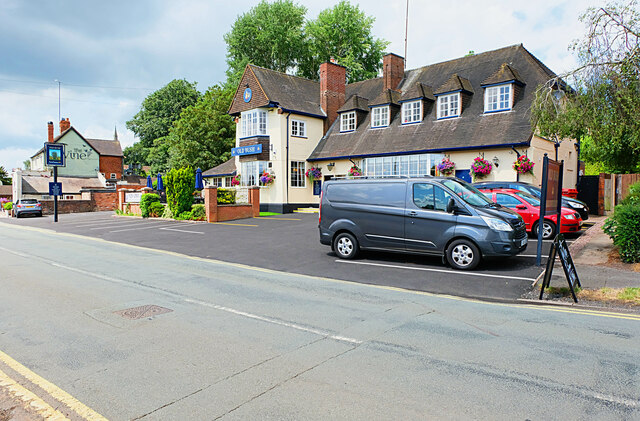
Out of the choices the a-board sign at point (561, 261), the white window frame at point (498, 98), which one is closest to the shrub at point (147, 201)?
the white window frame at point (498, 98)

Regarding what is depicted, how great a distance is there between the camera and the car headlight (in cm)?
946

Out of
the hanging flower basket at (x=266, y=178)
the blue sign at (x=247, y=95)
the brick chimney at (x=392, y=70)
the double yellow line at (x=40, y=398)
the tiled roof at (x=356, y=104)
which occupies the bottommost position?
the double yellow line at (x=40, y=398)

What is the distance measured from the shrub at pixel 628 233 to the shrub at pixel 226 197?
1884 centimetres

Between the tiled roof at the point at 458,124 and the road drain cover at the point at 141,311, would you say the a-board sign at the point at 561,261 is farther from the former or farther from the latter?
the tiled roof at the point at 458,124

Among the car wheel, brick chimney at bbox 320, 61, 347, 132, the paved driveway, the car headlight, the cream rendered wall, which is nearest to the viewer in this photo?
the paved driveway

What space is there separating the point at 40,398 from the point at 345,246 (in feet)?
27.8

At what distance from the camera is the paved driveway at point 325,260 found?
852 centimetres

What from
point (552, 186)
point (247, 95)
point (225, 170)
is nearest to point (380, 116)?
point (247, 95)

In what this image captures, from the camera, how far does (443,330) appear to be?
18.3ft

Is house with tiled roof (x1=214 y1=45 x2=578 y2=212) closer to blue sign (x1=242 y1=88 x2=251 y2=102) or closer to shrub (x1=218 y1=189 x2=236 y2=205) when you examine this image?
blue sign (x1=242 y1=88 x2=251 y2=102)

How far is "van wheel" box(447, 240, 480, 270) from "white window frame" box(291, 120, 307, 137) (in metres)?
20.6

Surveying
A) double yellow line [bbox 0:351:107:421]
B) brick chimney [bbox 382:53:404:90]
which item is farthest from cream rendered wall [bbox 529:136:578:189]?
double yellow line [bbox 0:351:107:421]

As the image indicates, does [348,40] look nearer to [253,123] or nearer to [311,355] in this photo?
[253,123]

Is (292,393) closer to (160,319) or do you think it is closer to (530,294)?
(160,319)
